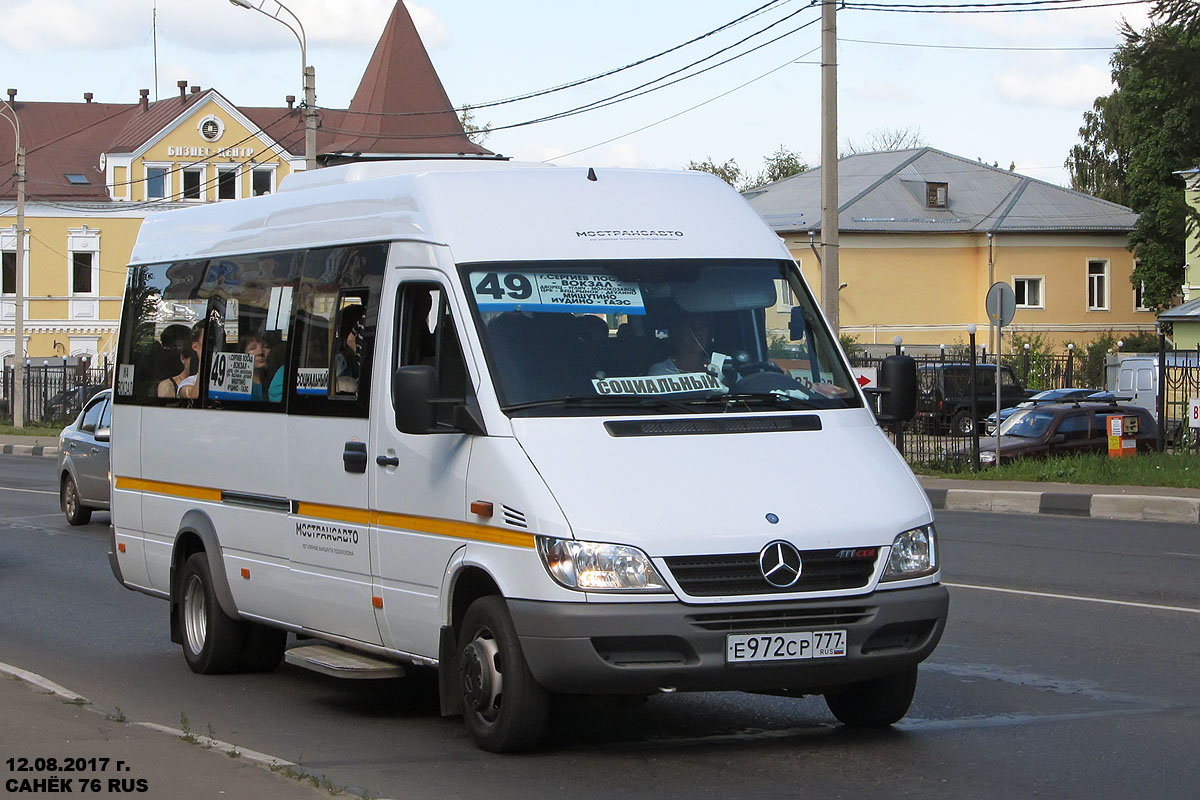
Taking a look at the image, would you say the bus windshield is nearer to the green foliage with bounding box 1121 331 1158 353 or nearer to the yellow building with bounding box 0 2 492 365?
Result: the green foliage with bounding box 1121 331 1158 353

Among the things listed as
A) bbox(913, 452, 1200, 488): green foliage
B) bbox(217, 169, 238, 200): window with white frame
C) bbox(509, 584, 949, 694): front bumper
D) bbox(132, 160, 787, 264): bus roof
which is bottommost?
bbox(913, 452, 1200, 488): green foliage

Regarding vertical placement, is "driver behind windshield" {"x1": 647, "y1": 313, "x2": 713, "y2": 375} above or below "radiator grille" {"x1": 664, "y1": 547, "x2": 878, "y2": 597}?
above

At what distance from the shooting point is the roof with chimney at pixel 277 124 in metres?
62.7

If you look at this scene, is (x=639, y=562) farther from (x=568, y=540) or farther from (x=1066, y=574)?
(x=1066, y=574)

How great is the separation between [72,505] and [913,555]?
1512 cm

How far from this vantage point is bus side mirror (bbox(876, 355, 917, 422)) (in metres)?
8.02

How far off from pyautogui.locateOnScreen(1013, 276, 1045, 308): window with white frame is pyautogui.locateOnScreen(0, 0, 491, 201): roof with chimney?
21.6 meters

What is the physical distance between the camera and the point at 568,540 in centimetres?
646

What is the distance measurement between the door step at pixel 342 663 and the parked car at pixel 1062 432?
19.2 m

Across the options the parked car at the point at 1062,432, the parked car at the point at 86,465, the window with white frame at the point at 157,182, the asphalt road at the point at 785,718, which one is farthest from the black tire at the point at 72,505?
the window with white frame at the point at 157,182

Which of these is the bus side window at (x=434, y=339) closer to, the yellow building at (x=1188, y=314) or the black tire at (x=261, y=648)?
the black tire at (x=261, y=648)

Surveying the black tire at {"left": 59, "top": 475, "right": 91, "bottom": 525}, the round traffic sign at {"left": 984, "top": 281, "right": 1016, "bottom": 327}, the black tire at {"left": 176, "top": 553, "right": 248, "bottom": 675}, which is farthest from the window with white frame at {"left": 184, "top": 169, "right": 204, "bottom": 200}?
the black tire at {"left": 176, "top": 553, "right": 248, "bottom": 675}

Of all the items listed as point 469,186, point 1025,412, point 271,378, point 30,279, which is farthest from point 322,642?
point 30,279

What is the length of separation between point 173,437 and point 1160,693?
5.68m
